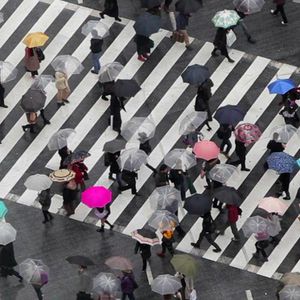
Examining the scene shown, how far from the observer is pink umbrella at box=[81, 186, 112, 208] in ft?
114

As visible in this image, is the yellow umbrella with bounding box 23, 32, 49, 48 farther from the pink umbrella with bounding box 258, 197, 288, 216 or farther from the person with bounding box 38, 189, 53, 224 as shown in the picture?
the pink umbrella with bounding box 258, 197, 288, 216

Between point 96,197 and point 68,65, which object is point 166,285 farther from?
point 68,65

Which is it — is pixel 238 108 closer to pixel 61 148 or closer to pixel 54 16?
pixel 61 148

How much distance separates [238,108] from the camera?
121 ft

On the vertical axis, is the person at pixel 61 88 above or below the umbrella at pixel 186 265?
above

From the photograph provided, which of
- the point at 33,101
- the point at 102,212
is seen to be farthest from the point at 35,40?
the point at 102,212

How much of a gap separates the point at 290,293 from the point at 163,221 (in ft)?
12.5

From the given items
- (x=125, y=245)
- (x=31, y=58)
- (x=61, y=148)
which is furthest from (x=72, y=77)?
(x=125, y=245)

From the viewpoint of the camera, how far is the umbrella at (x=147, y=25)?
38844 millimetres

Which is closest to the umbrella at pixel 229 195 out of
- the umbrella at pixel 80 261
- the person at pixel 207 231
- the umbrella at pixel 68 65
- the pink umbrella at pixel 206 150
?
the person at pixel 207 231

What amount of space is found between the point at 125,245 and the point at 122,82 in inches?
187

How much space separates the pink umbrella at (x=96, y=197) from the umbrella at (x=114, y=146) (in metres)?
1.48

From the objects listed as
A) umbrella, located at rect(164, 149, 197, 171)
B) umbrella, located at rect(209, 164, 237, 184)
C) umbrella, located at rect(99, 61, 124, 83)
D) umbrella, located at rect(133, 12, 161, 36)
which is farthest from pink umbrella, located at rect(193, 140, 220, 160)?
umbrella, located at rect(133, 12, 161, 36)

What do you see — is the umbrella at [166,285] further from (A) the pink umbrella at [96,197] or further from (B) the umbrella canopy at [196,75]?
(B) the umbrella canopy at [196,75]
